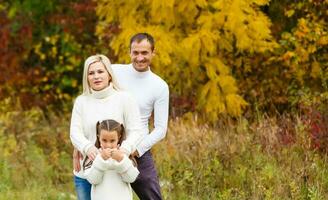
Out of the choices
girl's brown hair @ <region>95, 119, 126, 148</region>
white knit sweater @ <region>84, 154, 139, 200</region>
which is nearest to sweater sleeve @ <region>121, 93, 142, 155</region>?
girl's brown hair @ <region>95, 119, 126, 148</region>

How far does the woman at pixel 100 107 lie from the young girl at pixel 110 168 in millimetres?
93

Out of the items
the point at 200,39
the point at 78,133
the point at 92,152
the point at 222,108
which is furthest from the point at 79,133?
the point at 222,108

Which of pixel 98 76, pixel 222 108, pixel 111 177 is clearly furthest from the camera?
pixel 222 108

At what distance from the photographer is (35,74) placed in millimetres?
16406

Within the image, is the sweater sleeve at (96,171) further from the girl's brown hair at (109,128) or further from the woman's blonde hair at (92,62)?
the woman's blonde hair at (92,62)

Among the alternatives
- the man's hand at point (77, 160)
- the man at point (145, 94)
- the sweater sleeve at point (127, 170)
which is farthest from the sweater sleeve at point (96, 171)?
the man at point (145, 94)

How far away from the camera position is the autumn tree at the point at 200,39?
36.4ft

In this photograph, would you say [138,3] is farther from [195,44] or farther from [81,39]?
[81,39]

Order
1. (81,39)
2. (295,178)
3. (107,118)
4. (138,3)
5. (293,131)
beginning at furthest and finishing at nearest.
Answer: (81,39) → (138,3) → (293,131) → (295,178) → (107,118)

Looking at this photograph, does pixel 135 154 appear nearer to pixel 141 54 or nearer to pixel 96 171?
pixel 96 171

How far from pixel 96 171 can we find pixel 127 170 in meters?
0.21

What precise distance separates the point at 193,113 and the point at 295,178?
380cm

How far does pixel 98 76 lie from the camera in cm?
601

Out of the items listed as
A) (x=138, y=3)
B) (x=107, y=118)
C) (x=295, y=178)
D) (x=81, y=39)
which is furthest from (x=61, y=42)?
(x=107, y=118)
